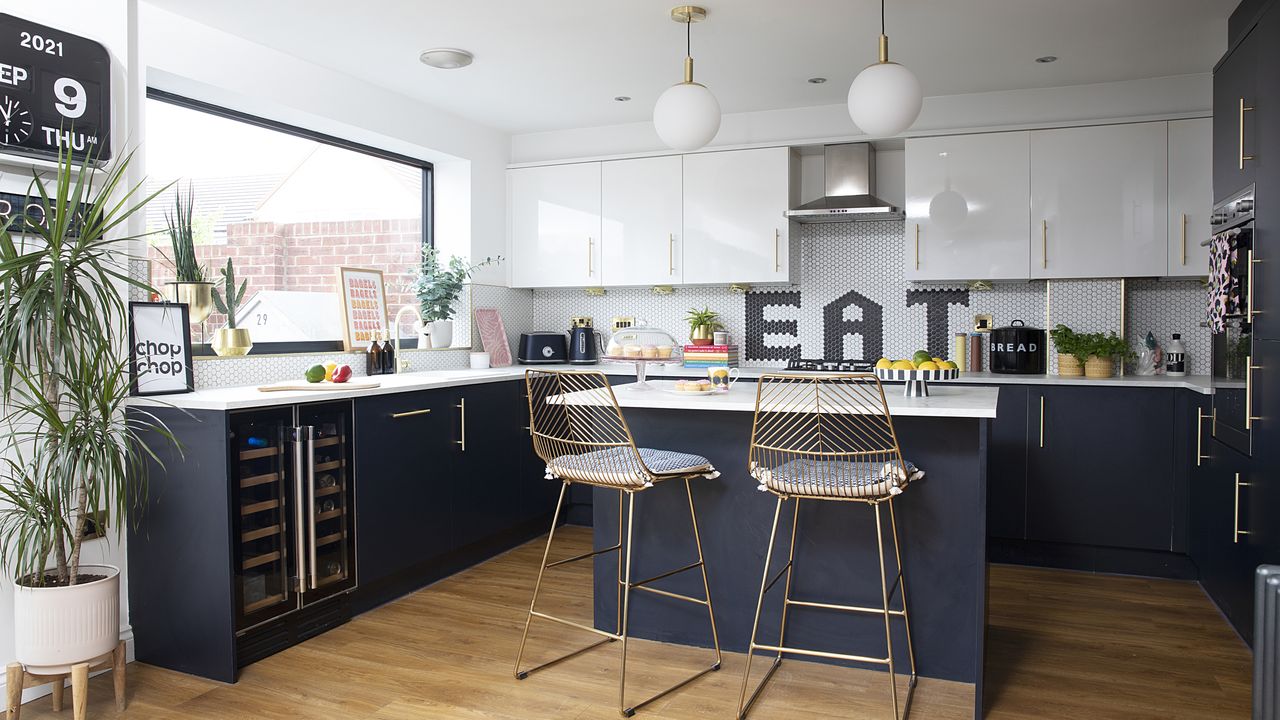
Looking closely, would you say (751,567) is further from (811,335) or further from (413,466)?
(811,335)

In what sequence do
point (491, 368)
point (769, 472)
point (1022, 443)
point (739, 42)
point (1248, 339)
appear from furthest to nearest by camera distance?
point (491, 368), point (1022, 443), point (739, 42), point (1248, 339), point (769, 472)

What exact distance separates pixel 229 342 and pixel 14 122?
115 cm

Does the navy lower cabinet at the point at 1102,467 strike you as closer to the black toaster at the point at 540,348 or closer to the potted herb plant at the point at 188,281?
the black toaster at the point at 540,348

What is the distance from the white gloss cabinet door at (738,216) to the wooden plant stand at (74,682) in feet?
11.2

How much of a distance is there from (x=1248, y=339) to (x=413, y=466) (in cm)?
324

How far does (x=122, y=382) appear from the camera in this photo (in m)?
2.89

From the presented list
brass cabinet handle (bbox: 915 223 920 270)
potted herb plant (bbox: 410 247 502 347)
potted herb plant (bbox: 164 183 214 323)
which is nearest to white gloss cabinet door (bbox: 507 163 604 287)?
potted herb plant (bbox: 410 247 502 347)

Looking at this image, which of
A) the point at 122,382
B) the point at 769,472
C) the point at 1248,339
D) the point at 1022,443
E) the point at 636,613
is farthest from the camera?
the point at 1022,443

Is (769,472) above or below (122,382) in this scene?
below

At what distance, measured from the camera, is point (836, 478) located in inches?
99.3

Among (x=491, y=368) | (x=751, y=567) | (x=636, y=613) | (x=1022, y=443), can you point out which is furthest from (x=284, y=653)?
(x=1022, y=443)

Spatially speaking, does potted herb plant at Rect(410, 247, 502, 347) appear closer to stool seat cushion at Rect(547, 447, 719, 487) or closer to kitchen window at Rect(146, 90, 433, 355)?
kitchen window at Rect(146, 90, 433, 355)

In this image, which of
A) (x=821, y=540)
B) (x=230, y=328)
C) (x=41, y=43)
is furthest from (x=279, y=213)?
(x=821, y=540)

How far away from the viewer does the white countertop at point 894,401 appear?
257 centimetres
